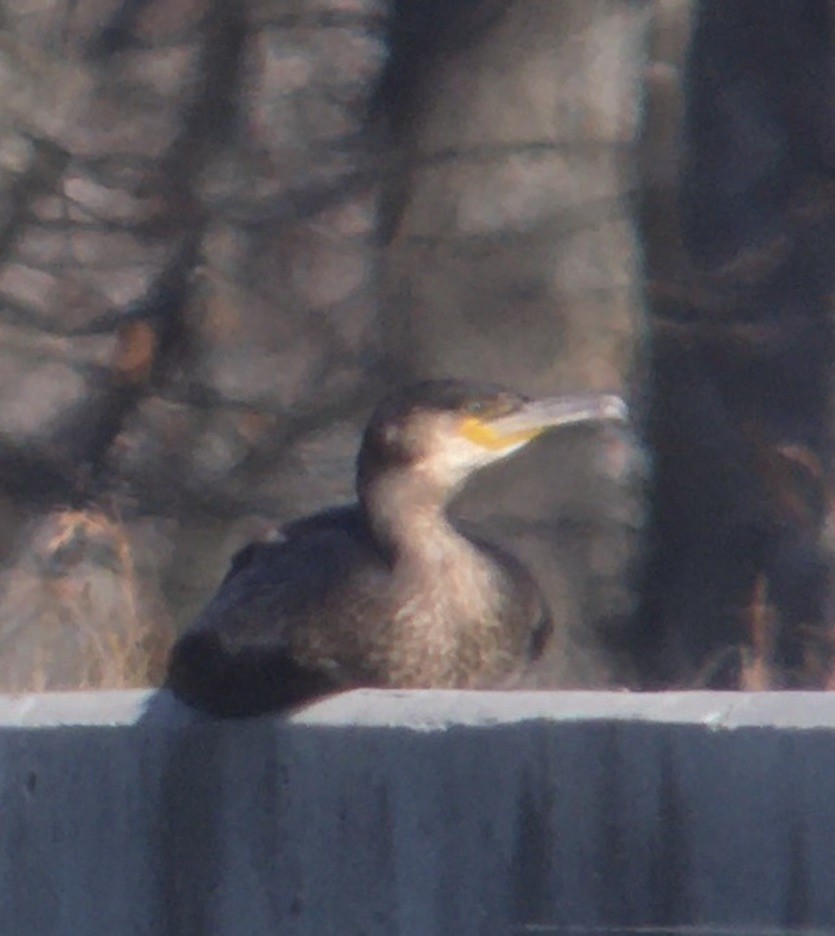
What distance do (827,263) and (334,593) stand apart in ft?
12.4

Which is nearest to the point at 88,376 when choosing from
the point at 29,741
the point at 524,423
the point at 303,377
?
the point at 303,377

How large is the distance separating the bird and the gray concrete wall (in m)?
0.20

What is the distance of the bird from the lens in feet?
18.1

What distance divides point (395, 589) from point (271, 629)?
0.31 m

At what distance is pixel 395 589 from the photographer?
5.82 m

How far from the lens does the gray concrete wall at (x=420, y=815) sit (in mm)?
4578

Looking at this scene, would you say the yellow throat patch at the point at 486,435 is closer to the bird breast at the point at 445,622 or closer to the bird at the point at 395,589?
the bird at the point at 395,589

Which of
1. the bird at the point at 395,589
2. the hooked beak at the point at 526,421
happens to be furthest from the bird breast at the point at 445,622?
the hooked beak at the point at 526,421

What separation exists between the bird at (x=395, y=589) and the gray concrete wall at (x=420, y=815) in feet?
0.65

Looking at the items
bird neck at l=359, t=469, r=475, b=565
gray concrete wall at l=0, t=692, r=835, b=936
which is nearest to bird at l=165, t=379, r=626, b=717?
bird neck at l=359, t=469, r=475, b=565

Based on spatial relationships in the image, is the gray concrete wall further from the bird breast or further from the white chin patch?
the white chin patch

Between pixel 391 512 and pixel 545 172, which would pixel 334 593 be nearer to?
pixel 391 512

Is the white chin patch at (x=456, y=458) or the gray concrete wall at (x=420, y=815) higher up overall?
the white chin patch at (x=456, y=458)

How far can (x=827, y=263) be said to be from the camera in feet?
30.0
